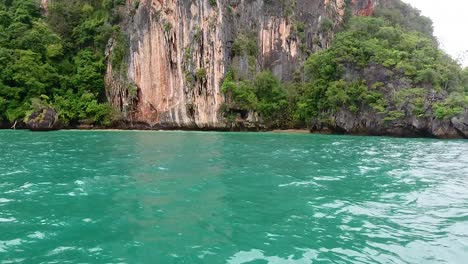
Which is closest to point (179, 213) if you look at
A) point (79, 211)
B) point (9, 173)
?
point (79, 211)

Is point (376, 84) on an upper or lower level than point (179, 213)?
upper

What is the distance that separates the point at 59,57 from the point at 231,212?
141 feet

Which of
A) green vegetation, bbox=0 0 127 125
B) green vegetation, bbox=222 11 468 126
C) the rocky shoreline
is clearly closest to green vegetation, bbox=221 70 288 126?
green vegetation, bbox=222 11 468 126

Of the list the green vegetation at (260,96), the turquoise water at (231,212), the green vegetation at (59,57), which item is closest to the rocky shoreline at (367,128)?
the green vegetation at (260,96)

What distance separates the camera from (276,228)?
22.6 ft

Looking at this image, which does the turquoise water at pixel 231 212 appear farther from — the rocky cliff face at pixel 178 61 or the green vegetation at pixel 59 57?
the green vegetation at pixel 59 57

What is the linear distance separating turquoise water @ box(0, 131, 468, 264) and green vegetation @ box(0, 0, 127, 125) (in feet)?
90.0

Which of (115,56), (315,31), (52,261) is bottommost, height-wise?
(52,261)

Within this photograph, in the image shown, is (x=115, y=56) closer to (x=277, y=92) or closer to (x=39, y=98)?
(x=39, y=98)

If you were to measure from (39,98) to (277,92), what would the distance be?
25.6 m

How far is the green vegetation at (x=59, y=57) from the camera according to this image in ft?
128

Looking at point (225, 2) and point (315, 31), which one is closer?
point (225, 2)

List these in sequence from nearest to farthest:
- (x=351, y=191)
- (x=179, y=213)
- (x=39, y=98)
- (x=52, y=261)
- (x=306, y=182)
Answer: (x=52, y=261), (x=179, y=213), (x=351, y=191), (x=306, y=182), (x=39, y=98)

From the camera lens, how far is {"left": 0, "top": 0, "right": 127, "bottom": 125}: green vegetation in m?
38.9
